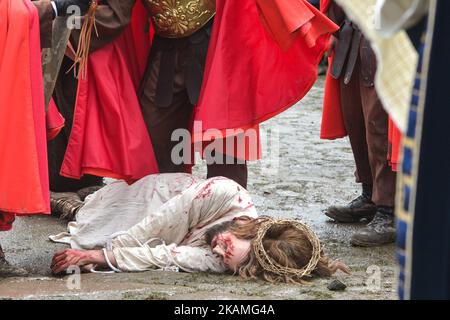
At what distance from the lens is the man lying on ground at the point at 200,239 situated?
3.74m

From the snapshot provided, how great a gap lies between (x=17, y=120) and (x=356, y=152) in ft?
6.30

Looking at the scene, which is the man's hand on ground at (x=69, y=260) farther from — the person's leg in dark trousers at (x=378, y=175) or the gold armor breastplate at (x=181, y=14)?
the person's leg in dark trousers at (x=378, y=175)

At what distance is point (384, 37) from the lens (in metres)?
2.07

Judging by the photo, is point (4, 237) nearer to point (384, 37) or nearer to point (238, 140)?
point (238, 140)

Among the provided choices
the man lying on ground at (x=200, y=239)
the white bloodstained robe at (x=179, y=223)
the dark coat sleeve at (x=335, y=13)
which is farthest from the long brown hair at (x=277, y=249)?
the dark coat sleeve at (x=335, y=13)

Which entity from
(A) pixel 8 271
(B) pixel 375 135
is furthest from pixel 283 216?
(A) pixel 8 271

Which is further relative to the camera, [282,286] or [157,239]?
[157,239]

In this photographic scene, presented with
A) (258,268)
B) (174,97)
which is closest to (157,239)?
(258,268)

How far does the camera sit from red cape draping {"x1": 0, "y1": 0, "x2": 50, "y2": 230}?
3.67 metres

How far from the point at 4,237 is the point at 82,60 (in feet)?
3.06

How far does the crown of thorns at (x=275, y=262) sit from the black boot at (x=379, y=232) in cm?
82

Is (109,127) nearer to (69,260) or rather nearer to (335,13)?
(69,260)

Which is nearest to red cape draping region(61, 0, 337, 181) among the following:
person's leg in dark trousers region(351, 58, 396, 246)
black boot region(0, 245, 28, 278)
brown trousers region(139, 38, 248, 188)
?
brown trousers region(139, 38, 248, 188)
